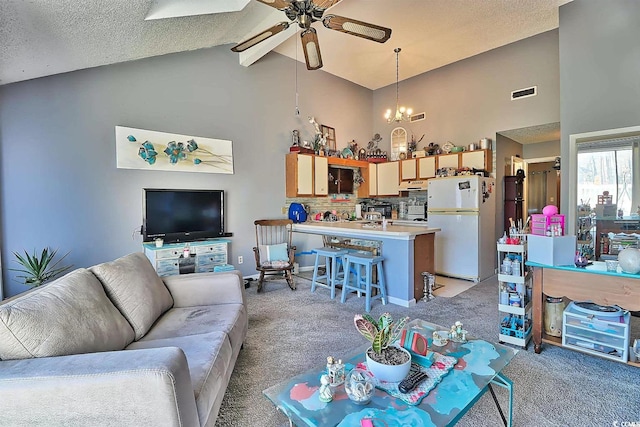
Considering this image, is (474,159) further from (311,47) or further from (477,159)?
(311,47)

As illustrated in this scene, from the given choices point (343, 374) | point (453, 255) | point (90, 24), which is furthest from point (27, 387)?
point (453, 255)

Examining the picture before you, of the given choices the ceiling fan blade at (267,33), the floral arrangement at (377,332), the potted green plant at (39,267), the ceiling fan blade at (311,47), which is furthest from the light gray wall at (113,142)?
the floral arrangement at (377,332)

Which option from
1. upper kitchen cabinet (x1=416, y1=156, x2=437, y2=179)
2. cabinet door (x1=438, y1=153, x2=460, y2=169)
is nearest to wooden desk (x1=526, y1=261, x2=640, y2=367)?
cabinet door (x1=438, y1=153, x2=460, y2=169)

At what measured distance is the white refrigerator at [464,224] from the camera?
14.7 ft

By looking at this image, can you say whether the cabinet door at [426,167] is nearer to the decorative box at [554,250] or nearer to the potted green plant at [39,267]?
the decorative box at [554,250]

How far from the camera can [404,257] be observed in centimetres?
339

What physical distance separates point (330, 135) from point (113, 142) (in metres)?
3.59

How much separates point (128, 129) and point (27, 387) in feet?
10.9

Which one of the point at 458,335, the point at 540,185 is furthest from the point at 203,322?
the point at 540,185

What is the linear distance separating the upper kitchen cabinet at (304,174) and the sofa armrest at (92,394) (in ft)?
13.5

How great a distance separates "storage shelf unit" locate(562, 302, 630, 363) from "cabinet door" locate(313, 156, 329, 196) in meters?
3.81

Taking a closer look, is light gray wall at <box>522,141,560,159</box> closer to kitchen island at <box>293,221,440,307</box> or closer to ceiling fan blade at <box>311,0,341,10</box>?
Answer: kitchen island at <box>293,221,440,307</box>

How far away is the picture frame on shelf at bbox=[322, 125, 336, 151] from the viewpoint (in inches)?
226

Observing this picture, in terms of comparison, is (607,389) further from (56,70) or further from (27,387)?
(56,70)
